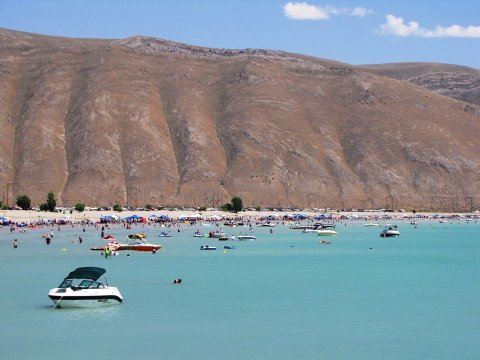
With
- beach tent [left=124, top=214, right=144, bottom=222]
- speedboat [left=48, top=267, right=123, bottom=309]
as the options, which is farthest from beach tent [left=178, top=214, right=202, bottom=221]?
speedboat [left=48, top=267, right=123, bottom=309]

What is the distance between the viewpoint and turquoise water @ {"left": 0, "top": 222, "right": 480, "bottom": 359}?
3478 cm

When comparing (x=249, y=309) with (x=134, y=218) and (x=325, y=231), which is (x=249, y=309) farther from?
(x=134, y=218)

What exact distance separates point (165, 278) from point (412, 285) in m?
17.7

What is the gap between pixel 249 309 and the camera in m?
44.8

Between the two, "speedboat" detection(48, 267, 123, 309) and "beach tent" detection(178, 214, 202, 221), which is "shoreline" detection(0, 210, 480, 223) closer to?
"beach tent" detection(178, 214, 202, 221)

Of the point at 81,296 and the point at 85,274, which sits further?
the point at 85,274

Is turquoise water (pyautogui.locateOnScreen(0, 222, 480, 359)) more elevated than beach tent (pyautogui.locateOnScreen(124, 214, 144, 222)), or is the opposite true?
beach tent (pyautogui.locateOnScreen(124, 214, 144, 222))

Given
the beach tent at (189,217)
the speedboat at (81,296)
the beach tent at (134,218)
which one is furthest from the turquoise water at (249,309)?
the beach tent at (189,217)

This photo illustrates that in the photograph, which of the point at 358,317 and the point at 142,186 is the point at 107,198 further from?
the point at 358,317

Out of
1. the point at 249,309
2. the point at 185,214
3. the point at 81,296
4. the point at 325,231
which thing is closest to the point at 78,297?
the point at 81,296

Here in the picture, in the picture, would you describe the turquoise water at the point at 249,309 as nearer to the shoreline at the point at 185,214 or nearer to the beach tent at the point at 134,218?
the shoreline at the point at 185,214

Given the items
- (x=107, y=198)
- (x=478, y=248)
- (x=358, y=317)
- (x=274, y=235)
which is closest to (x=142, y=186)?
(x=107, y=198)

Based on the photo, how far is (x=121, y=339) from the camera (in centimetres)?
3619

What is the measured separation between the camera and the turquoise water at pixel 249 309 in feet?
114
